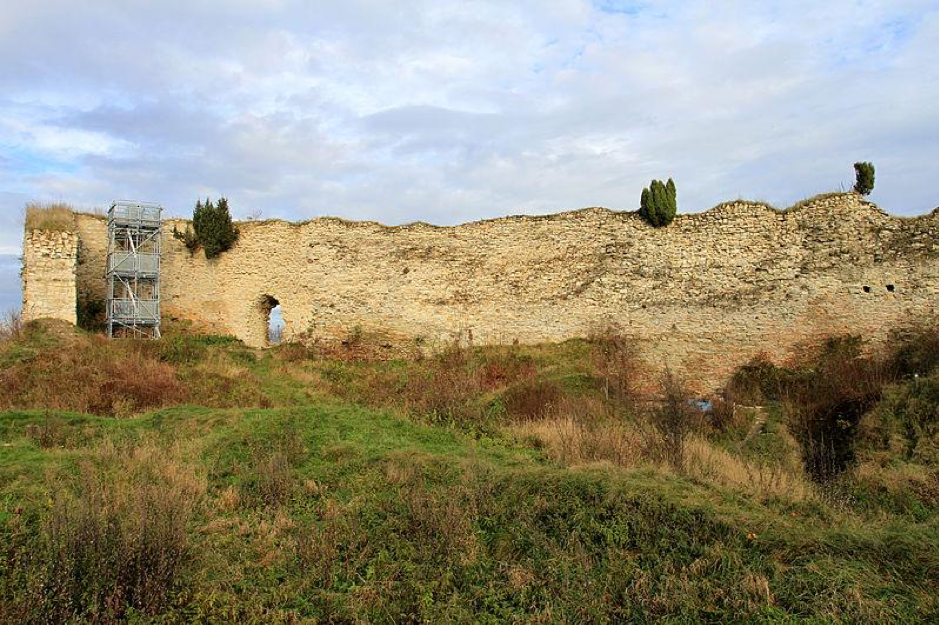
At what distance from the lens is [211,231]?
19922mm

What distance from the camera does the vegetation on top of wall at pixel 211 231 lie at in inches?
785

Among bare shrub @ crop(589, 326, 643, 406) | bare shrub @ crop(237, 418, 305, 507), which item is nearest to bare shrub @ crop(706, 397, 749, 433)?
bare shrub @ crop(589, 326, 643, 406)

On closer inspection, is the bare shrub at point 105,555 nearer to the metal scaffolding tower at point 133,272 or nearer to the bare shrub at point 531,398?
the bare shrub at point 531,398

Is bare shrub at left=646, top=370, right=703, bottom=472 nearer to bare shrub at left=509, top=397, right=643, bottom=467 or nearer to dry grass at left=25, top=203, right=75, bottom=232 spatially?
bare shrub at left=509, top=397, right=643, bottom=467

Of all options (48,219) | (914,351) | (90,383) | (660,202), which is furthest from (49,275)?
(914,351)

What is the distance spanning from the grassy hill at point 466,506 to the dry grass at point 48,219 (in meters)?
5.75

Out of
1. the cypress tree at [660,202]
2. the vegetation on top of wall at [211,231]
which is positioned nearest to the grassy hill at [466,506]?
the cypress tree at [660,202]

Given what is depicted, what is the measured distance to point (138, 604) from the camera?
16.6ft

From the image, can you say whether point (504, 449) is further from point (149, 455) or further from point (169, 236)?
point (169, 236)

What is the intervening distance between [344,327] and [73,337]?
6.78m

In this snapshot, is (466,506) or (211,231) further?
(211,231)

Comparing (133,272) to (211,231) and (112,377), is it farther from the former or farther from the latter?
(112,377)

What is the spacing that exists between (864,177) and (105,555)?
16.1 metres

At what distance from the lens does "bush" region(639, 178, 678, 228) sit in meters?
16.4
